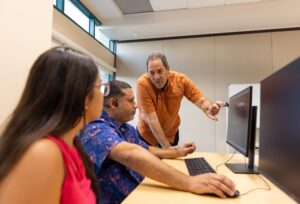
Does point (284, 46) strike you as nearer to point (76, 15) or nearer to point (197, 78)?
point (197, 78)

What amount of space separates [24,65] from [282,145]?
1.20 m

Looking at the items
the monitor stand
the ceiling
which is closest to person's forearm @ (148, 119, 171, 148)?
the monitor stand

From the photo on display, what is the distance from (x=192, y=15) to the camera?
12.3 feet

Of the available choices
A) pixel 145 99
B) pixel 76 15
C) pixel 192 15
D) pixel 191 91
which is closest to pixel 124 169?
pixel 145 99

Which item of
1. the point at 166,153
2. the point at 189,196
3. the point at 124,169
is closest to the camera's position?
the point at 189,196

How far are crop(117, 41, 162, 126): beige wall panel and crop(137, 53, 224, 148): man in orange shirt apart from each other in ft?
7.52

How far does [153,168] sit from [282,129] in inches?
18.4

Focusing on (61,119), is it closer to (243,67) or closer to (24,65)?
(24,65)

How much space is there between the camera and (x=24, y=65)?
1.30 m

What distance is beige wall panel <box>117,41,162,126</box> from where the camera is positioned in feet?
15.0

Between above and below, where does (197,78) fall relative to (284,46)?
below

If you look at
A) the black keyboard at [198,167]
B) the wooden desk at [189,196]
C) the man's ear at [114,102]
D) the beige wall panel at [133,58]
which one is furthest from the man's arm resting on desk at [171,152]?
the beige wall panel at [133,58]

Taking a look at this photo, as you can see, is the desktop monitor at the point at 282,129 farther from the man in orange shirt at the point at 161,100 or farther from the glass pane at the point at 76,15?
the glass pane at the point at 76,15

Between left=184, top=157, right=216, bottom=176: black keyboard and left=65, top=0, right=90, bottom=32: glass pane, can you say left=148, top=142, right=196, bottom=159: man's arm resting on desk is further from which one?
left=65, top=0, right=90, bottom=32: glass pane
